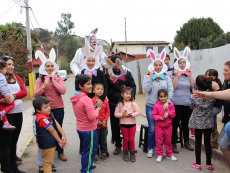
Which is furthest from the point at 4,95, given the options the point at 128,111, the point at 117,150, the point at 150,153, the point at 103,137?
the point at 150,153

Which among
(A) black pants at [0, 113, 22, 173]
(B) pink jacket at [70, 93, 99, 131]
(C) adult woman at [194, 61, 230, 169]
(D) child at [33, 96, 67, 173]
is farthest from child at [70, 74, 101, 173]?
(C) adult woman at [194, 61, 230, 169]

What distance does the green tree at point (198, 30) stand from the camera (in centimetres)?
3353

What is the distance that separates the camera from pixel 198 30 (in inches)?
1331

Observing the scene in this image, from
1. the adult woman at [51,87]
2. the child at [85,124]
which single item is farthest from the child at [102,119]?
the adult woman at [51,87]

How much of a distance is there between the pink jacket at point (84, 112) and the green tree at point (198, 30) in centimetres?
3435

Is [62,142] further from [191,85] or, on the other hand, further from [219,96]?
[191,85]

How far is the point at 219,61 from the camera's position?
5.79 m

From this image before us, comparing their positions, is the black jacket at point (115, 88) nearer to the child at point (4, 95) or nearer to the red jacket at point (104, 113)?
the red jacket at point (104, 113)

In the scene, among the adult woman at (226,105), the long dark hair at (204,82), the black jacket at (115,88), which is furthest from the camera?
the black jacket at (115,88)

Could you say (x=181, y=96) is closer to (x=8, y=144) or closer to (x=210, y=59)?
(x=210, y=59)

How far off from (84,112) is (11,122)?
1.19 meters

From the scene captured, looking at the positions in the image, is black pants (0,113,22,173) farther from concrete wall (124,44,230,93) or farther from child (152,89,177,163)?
concrete wall (124,44,230,93)

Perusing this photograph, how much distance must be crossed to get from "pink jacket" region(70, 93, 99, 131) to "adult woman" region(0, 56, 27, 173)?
38.0 inches

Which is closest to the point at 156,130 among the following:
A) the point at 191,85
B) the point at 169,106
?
the point at 169,106
